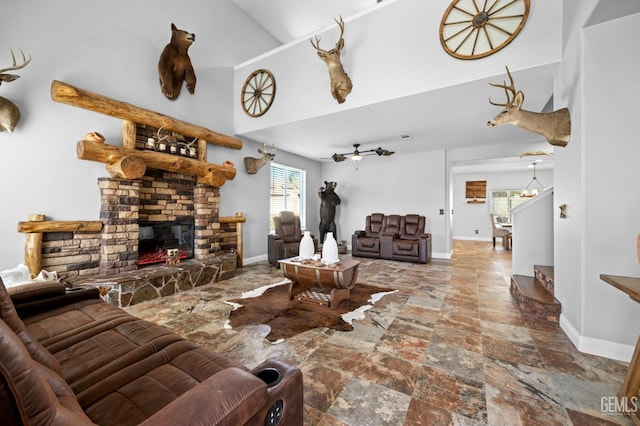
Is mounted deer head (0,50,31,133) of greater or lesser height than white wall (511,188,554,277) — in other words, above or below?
above

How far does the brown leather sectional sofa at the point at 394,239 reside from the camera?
547 cm

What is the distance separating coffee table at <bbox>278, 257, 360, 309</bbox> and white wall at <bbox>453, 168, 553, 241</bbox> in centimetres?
826

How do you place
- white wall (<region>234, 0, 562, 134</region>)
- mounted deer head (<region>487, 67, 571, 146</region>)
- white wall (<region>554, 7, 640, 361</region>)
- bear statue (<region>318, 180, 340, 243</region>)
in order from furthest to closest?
bear statue (<region>318, 180, 340, 243</region>), white wall (<region>234, 0, 562, 134</region>), mounted deer head (<region>487, 67, 571, 146</region>), white wall (<region>554, 7, 640, 361</region>)

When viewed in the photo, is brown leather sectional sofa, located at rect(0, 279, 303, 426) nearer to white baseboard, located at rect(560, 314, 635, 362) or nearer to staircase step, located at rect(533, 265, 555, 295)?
white baseboard, located at rect(560, 314, 635, 362)

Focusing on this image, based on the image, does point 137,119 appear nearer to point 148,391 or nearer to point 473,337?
point 148,391

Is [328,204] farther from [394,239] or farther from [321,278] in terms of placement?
[321,278]

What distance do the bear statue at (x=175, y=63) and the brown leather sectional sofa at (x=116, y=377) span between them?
130 inches

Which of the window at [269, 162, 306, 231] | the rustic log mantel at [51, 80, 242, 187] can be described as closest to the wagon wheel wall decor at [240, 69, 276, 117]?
the rustic log mantel at [51, 80, 242, 187]

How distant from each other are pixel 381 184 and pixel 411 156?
41.6 inches

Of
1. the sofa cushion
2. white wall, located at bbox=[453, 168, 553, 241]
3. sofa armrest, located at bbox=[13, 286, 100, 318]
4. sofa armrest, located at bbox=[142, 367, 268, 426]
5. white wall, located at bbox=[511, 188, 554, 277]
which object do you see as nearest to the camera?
the sofa cushion

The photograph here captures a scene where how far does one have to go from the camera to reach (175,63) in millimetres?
3920

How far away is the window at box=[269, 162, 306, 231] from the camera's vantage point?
623 centimetres

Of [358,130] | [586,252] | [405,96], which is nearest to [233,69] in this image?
[358,130]

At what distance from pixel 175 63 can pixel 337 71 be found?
2558 millimetres
